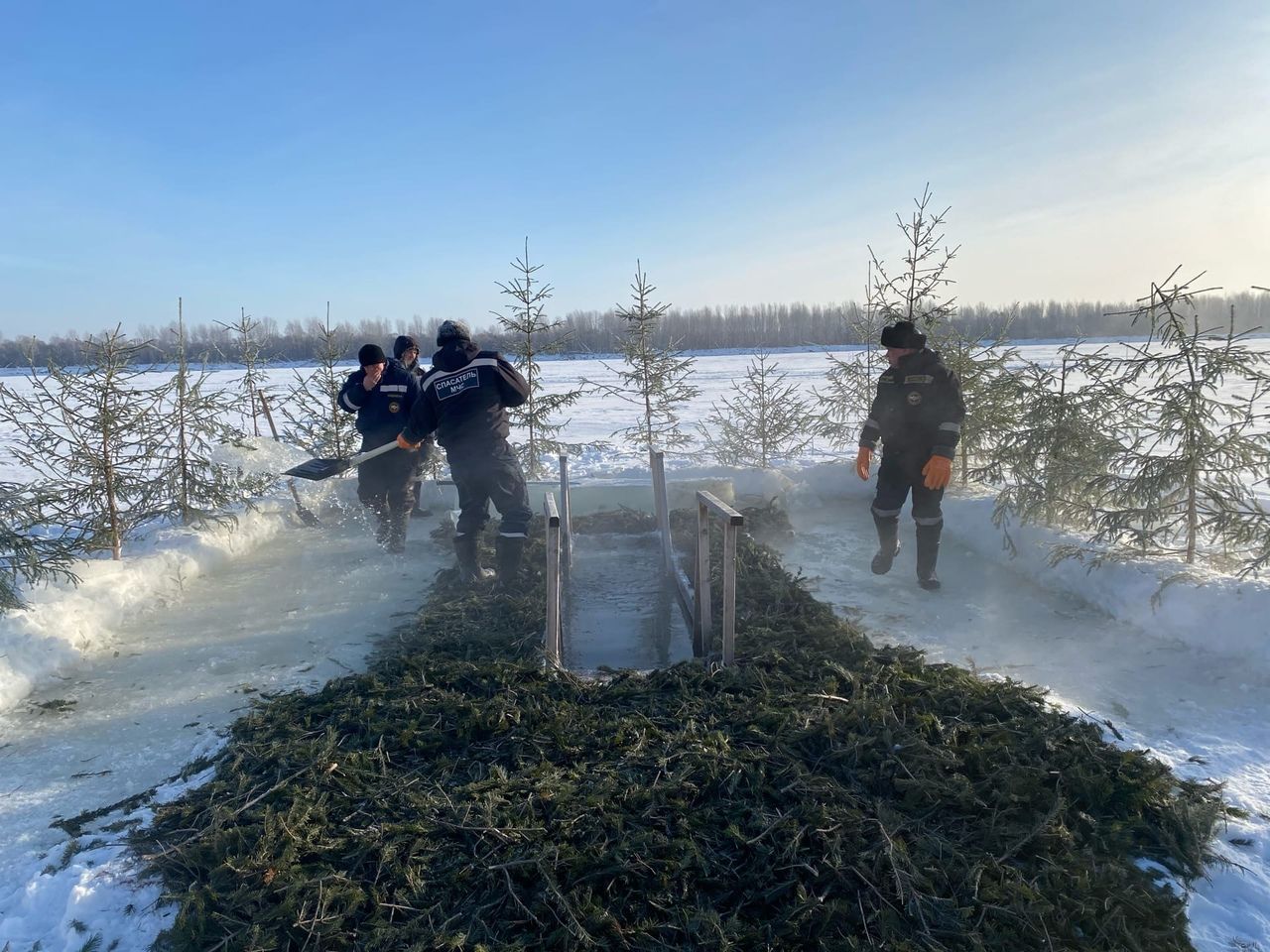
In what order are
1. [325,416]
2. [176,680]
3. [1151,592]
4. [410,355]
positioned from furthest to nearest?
[325,416], [410,355], [1151,592], [176,680]

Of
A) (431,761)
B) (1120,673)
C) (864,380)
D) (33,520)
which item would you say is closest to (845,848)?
(431,761)

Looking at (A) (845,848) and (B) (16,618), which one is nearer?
(A) (845,848)

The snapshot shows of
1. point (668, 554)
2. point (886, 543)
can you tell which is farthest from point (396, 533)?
point (886, 543)

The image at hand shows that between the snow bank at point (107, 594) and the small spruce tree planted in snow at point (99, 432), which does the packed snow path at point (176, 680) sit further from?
the small spruce tree planted in snow at point (99, 432)

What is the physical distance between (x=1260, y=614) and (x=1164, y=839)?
2.53 m

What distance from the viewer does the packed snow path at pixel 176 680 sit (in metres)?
3.26

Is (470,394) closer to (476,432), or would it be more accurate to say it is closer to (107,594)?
(476,432)

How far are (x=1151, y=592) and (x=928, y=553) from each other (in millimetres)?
1532

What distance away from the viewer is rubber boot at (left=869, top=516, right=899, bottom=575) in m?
6.54

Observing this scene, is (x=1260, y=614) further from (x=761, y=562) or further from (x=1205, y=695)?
(x=761, y=562)

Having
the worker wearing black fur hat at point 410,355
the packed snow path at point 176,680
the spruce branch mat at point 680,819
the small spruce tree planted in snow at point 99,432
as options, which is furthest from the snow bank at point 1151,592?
the small spruce tree planted in snow at point 99,432

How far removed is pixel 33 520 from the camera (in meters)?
5.75

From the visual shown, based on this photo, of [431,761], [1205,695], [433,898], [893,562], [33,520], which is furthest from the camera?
[893,562]

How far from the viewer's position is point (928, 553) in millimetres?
6309
